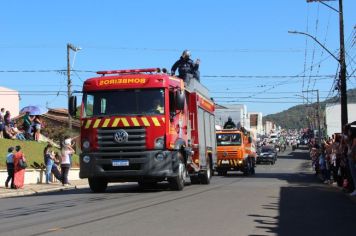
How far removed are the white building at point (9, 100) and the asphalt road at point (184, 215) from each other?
36.4 m

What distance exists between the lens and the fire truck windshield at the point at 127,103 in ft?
53.2

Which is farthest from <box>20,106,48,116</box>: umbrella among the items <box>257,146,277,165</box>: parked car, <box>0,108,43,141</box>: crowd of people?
<box>257,146,277,165</box>: parked car

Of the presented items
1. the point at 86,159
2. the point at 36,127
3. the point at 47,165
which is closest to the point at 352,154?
the point at 86,159

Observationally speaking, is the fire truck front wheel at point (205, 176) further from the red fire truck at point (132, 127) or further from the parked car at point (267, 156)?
the parked car at point (267, 156)

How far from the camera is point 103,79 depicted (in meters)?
16.7

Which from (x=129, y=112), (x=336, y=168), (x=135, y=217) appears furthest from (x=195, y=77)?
(x=135, y=217)

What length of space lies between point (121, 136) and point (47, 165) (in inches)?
354

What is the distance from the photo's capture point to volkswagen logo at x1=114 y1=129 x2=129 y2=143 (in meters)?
15.9

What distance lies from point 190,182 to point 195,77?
185 inches

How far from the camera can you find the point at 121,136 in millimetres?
15906

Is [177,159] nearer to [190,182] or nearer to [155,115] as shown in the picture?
[155,115]

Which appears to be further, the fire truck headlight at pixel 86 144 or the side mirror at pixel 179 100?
the fire truck headlight at pixel 86 144

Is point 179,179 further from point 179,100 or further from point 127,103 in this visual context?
point 127,103

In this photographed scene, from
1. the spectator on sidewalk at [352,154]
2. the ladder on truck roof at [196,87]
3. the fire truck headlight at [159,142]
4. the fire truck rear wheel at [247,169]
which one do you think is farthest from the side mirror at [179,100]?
the fire truck rear wheel at [247,169]
